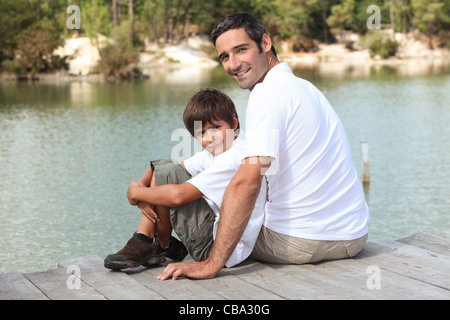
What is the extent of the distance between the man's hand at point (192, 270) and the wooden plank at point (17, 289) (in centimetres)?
47

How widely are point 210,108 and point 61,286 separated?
92cm

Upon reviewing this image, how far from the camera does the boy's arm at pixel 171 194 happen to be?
2514 mm

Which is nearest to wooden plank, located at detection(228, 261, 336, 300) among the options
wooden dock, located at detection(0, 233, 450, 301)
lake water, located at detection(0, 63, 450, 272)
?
wooden dock, located at detection(0, 233, 450, 301)

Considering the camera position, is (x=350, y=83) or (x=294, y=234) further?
(x=350, y=83)

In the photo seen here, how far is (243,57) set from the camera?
262 cm

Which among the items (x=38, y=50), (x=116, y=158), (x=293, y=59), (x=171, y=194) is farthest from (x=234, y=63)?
(x=293, y=59)

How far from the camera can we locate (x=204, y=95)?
8.64 feet

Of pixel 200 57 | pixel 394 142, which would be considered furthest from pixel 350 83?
pixel 200 57

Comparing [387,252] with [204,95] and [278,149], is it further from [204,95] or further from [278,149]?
[204,95]

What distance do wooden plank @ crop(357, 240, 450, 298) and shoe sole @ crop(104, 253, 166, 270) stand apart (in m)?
0.87

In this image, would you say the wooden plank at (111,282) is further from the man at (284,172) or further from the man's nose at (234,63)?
the man's nose at (234,63)

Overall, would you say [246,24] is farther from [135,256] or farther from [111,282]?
[111,282]

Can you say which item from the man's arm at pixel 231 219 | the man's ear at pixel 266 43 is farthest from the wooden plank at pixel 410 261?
the man's ear at pixel 266 43

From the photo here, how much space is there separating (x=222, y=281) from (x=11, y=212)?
494 centimetres
